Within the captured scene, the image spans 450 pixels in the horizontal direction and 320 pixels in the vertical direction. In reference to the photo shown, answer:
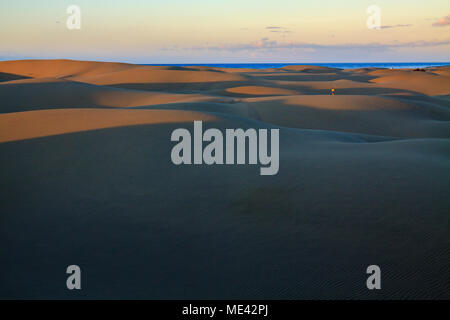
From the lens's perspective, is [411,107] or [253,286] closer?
[253,286]

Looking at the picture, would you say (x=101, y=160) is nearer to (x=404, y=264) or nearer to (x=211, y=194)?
(x=211, y=194)

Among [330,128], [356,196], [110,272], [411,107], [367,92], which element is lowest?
[110,272]

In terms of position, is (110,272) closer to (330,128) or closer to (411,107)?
(330,128)

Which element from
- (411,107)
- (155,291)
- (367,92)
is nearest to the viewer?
(155,291)

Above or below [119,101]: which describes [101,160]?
below

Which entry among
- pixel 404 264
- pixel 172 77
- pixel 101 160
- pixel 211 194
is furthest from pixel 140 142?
pixel 172 77

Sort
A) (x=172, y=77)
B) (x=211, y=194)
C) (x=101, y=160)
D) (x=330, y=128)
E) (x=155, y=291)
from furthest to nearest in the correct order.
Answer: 1. (x=172, y=77)
2. (x=330, y=128)
3. (x=101, y=160)
4. (x=211, y=194)
5. (x=155, y=291)

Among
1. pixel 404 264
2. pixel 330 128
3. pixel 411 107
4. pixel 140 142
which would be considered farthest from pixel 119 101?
pixel 404 264

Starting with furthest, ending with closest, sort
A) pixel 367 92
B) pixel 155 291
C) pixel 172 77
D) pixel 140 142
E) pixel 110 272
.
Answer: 1. pixel 172 77
2. pixel 367 92
3. pixel 140 142
4. pixel 110 272
5. pixel 155 291
